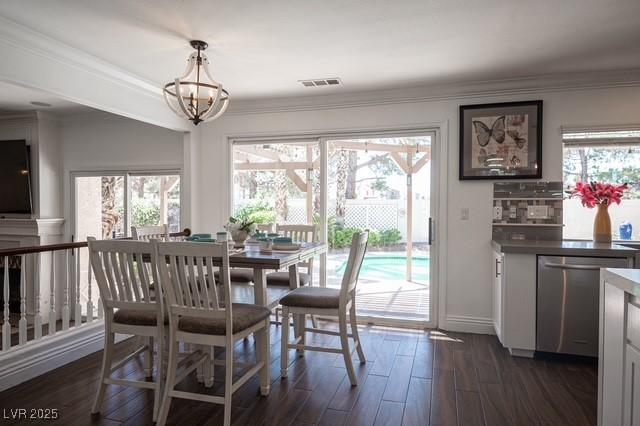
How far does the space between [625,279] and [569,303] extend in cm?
188

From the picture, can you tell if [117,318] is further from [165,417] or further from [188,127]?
[188,127]

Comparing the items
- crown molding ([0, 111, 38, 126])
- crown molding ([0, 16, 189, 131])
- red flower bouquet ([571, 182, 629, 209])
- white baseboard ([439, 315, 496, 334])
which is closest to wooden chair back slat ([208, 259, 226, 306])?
crown molding ([0, 16, 189, 131])

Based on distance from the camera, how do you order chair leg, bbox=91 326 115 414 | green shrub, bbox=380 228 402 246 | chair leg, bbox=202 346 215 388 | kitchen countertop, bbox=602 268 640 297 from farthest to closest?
green shrub, bbox=380 228 402 246 < chair leg, bbox=202 346 215 388 < chair leg, bbox=91 326 115 414 < kitchen countertop, bbox=602 268 640 297

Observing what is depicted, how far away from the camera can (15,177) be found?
5.13 meters

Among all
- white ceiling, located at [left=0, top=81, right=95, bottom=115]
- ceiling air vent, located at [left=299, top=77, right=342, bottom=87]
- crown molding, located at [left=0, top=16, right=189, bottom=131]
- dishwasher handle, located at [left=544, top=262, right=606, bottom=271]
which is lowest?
dishwasher handle, located at [left=544, top=262, right=606, bottom=271]

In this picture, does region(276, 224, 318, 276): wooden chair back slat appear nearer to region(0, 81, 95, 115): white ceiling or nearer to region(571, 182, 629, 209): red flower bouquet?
region(571, 182, 629, 209): red flower bouquet

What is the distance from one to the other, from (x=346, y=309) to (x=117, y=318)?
4.78 ft

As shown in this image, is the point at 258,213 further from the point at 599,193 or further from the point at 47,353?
the point at 599,193

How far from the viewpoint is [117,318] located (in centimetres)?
240

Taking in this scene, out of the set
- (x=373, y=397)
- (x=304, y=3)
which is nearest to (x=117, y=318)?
(x=373, y=397)

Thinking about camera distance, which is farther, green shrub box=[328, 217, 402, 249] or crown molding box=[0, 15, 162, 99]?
green shrub box=[328, 217, 402, 249]

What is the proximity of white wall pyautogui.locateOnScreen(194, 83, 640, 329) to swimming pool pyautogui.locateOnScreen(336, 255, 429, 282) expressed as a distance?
27cm

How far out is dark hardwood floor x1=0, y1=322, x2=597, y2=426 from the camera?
229cm

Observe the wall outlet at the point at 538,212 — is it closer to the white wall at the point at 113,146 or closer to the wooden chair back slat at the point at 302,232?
the wooden chair back slat at the point at 302,232
